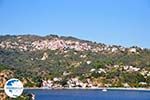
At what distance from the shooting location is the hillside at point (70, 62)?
87438mm

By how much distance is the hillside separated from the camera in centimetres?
8744

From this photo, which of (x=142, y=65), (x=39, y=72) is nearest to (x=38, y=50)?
(x=39, y=72)

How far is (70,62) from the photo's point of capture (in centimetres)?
10731

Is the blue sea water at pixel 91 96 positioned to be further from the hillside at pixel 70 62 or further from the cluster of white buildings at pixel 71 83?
the cluster of white buildings at pixel 71 83

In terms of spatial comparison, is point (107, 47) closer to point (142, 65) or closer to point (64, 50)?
point (64, 50)

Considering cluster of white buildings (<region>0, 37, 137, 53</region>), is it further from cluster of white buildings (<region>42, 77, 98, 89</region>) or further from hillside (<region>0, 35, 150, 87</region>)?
cluster of white buildings (<region>42, 77, 98, 89</region>)

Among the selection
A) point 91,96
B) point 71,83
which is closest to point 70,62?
point 71,83

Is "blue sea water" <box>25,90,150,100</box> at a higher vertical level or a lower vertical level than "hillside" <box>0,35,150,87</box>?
lower

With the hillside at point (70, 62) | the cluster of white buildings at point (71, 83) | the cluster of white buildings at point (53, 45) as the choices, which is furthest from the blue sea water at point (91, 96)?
the cluster of white buildings at point (53, 45)

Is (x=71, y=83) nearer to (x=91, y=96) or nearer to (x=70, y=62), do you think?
(x=70, y=62)

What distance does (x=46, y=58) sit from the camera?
11488 cm

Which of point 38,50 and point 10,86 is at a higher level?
point 38,50

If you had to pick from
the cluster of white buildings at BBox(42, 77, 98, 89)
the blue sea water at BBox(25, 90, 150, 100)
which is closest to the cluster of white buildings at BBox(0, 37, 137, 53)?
the cluster of white buildings at BBox(42, 77, 98, 89)

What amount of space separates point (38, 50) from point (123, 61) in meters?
30.4
